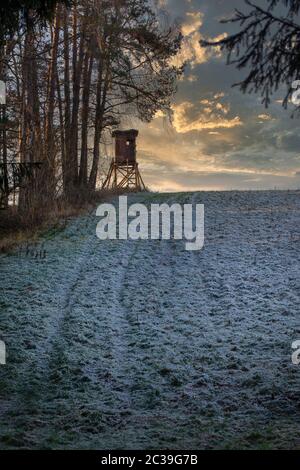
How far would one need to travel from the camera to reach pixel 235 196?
20.0 m

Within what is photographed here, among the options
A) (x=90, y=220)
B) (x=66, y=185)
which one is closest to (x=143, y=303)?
(x=90, y=220)

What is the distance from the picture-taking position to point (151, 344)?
698 centimetres

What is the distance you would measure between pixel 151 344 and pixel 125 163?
65.2 ft

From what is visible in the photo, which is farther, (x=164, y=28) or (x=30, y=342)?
(x=164, y=28)

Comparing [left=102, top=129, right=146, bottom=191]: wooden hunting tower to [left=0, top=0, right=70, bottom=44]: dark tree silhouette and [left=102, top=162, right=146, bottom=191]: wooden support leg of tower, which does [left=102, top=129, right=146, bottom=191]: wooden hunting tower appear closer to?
[left=102, top=162, right=146, bottom=191]: wooden support leg of tower

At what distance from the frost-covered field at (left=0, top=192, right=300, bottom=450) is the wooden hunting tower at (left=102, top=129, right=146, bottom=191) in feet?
42.3

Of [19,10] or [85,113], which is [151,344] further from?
[85,113]

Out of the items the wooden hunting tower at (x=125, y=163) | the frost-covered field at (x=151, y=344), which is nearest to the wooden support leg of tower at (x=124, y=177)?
the wooden hunting tower at (x=125, y=163)

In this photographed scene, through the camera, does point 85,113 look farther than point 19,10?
Yes

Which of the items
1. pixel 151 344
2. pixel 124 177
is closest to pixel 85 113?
pixel 124 177

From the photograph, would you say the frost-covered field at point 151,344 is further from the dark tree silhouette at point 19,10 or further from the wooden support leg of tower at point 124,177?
the wooden support leg of tower at point 124,177

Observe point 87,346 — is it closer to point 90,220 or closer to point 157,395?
point 157,395

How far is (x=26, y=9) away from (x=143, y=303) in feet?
17.6

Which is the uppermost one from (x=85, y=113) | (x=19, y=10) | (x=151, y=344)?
(x=85, y=113)
